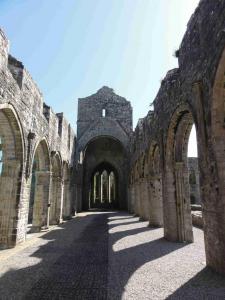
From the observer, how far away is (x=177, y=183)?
303 inches

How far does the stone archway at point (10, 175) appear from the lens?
696 cm

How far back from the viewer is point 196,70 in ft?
18.0

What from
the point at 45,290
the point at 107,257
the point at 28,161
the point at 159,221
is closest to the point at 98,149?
the point at 159,221

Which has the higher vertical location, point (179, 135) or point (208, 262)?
point (179, 135)

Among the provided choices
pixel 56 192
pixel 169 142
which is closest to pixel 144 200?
pixel 56 192

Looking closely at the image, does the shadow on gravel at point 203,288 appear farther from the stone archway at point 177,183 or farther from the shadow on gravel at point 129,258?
the stone archway at point 177,183

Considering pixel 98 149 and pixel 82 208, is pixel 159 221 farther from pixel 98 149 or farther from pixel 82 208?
pixel 98 149

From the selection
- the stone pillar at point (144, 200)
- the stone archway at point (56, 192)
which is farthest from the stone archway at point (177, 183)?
the stone archway at point (56, 192)

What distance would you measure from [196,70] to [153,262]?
453 centimetres

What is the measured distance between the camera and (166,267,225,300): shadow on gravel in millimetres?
3412

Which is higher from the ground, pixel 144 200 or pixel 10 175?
pixel 10 175

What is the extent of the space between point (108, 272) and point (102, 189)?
30895 millimetres

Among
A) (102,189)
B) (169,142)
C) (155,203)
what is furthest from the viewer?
(102,189)

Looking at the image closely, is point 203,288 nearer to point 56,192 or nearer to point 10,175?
point 10,175
